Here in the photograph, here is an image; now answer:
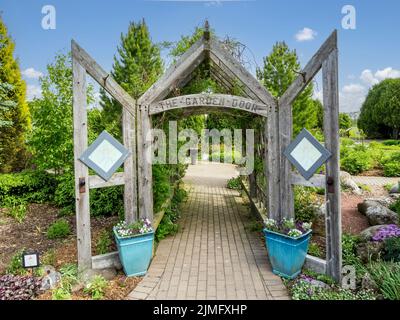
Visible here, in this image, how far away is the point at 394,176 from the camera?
1204 centimetres

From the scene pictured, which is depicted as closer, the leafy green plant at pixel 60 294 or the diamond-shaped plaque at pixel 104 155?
the leafy green plant at pixel 60 294

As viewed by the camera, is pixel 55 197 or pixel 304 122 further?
pixel 304 122

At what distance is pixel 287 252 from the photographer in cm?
406

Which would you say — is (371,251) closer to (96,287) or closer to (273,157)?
(273,157)

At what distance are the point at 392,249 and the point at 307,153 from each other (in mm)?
1713

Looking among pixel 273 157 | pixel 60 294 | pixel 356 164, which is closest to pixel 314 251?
pixel 273 157

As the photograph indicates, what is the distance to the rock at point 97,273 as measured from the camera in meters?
4.07

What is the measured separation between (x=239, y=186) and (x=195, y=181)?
96.1 inches

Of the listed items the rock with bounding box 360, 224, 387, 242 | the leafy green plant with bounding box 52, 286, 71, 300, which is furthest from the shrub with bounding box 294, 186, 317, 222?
the leafy green plant with bounding box 52, 286, 71, 300

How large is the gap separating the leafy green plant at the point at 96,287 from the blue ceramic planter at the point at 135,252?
39cm

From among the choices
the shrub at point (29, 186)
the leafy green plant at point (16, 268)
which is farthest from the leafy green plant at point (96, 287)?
the shrub at point (29, 186)

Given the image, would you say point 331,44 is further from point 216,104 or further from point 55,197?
point 55,197

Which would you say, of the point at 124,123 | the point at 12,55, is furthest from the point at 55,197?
the point at 12,55

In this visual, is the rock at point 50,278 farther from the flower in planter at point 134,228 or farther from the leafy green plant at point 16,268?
the flower in planter at point 134,228
